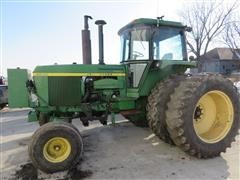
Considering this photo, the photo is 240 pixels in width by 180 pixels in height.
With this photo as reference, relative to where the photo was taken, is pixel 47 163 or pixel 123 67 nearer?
pixel 47 163

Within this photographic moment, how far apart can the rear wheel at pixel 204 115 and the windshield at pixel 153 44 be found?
950 mm

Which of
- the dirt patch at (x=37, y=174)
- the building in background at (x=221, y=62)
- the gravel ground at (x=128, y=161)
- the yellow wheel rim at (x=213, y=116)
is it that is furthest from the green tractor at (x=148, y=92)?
the building in background at (x=221, y=62)

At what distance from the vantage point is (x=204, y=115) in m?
5.20

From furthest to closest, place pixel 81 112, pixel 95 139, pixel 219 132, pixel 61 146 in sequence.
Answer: pixel 95 139
pixel 81 112
pixel 219 132
pixel 61 146

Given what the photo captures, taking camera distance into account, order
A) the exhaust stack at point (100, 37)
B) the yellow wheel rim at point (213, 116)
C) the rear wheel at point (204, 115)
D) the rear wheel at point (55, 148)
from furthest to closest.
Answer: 1. the exhaust stack at point (100, 37)
2. the yellow wheel rim at point (213, 116)
3. the rear wheel at point (204, 115)
4. the rear wheel at point (55, 148)

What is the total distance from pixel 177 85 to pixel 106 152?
1712 mm

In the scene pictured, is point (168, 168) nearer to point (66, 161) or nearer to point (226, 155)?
point (226, 155)

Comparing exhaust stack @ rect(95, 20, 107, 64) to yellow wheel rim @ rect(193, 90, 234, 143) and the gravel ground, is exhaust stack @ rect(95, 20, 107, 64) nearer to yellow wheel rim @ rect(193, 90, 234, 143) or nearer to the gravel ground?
the gravel ground

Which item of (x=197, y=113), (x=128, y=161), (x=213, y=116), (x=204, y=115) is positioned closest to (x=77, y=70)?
(x=128, y=161)

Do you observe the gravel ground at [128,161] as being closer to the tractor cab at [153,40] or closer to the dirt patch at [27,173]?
the dirt patch at [27,173]

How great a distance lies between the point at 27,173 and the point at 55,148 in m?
0.53

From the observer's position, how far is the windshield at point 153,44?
5.35 meters

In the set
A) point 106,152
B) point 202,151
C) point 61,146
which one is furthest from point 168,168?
point 61,146

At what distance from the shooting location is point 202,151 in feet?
14.6
